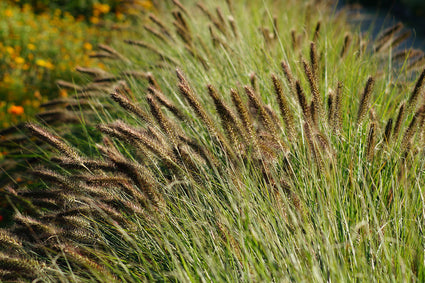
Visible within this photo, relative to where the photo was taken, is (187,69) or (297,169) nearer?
(297,169)

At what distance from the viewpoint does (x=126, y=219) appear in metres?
1.93

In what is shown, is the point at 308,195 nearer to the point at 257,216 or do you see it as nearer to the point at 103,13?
the point at 257,216

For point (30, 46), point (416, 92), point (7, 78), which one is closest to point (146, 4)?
point (30, 46)

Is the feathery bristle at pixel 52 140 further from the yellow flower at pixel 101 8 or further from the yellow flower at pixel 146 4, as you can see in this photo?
the yellow flower at pixel 101 8

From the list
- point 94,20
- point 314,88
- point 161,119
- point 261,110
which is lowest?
point 94,20

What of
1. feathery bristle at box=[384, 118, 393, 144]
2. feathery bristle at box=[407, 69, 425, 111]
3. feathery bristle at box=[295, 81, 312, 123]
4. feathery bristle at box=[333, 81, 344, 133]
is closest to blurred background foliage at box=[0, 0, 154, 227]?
feathery bristle at box=[295, 81, 312, 123]

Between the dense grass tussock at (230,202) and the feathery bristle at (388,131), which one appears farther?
the feathery bristle at (388,131)

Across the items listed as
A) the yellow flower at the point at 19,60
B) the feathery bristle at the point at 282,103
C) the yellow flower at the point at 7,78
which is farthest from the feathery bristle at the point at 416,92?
the yellow flower at the point at 19,60

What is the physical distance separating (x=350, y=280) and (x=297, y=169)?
78cm

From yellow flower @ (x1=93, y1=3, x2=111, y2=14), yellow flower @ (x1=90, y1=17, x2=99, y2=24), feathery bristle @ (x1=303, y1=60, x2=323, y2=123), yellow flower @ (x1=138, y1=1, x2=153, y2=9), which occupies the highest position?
feathery bristle @ (x1=303, y1=60, x2=323, y2=123)

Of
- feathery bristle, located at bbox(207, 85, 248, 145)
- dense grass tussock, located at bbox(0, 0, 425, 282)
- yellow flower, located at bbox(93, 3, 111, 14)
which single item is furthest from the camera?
yellow flower, located at bbox(93, 3, 111, 14)

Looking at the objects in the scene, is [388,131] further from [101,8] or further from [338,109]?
[101,8]

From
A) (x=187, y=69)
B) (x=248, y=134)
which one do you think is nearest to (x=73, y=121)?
(x=187, y=69)

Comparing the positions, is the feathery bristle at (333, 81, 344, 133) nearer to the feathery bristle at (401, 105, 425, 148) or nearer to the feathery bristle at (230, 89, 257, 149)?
the feathery bristle at (401, 105, 425, 148)
